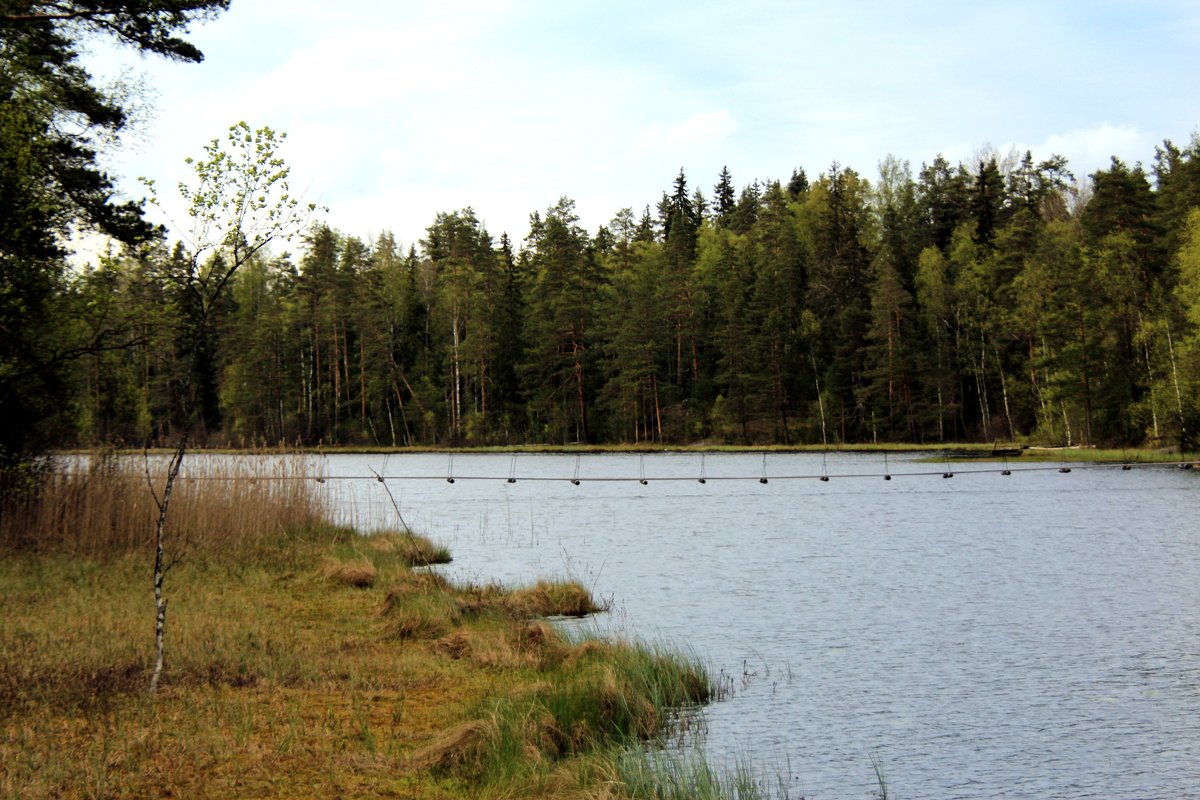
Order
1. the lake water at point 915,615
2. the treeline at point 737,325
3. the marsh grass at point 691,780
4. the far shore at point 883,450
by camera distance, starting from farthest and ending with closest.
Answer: the treeline at point 737,325
the far shore at point 883,450
the lake water at point 915,615
the marsh grass at point 691,780

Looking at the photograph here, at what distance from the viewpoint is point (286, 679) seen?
12234mm

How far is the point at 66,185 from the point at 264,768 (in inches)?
622

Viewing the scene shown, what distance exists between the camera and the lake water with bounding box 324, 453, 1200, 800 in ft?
38.5

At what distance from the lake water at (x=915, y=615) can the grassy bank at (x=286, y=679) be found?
1964mm

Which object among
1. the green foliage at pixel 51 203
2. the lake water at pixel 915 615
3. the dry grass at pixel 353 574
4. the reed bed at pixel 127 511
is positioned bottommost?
the lake water at pixel 915 615

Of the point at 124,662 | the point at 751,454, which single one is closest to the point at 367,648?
the point at 124,662

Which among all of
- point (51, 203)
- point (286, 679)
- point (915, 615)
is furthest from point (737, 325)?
point (286, 679)

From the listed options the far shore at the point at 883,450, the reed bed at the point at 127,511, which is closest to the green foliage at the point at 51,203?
the reed bed at the point at 127,511

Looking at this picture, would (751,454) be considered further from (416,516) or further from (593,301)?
(416,516)

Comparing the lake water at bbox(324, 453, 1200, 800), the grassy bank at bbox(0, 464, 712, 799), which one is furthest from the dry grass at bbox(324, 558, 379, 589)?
the lake water at bbox(324, 453, 1200, 800)

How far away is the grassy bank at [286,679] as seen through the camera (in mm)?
9086

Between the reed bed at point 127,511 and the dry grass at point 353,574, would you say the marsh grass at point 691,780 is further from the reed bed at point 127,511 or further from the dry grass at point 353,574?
the reed bed at point 127,511

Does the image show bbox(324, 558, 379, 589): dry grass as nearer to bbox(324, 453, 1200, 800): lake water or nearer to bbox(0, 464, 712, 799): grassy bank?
bbox(0, 464, 712, 799): grassy bank

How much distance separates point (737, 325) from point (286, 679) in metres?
81.7
